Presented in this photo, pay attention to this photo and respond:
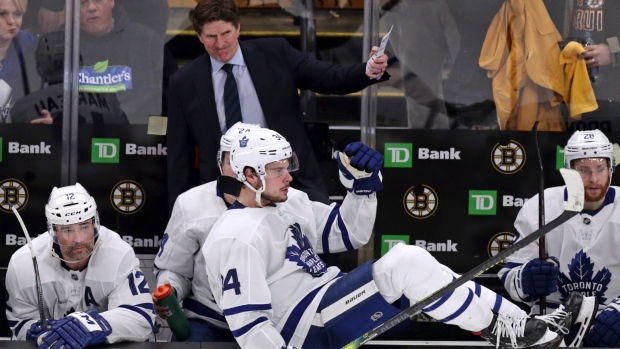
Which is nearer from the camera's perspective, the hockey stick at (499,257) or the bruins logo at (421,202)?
the hockey stick at (499,257)

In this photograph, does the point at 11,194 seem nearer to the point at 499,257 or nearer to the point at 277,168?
the point at 277,168

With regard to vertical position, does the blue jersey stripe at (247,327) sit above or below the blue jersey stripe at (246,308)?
below

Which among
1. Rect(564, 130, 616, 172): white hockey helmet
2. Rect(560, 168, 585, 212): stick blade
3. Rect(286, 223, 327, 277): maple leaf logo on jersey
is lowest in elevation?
Rect(286, 223, 327, 277): maple leaf logo on jersey

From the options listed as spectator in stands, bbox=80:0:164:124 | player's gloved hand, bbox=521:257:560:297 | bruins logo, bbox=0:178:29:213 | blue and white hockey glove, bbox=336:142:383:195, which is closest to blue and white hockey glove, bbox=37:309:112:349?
blue and white hockey glove, bbox=336:142:383:195

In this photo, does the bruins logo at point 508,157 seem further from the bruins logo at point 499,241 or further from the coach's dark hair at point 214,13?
the coach's dark hair at point 214,13

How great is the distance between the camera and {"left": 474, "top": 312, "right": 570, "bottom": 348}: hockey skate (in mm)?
3736

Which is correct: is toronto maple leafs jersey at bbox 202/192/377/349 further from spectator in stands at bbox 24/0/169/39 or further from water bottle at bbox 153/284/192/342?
spectator in stands at bbox 24/0/169/39

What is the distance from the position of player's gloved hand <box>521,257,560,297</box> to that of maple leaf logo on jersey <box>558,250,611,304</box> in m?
0.21

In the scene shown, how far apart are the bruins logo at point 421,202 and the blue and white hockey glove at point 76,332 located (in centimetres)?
167

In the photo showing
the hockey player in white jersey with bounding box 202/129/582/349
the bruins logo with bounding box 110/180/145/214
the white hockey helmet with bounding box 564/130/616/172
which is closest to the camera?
the hockey player in white jersey with bounding box 202/129/582/349

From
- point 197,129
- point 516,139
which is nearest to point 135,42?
point 197,129

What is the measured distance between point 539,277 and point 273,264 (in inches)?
40.8

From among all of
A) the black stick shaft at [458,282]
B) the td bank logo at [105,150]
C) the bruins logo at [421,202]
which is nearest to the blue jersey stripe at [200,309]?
the black stick shaft at [458,282]

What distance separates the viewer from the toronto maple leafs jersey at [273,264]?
3.68 metres
